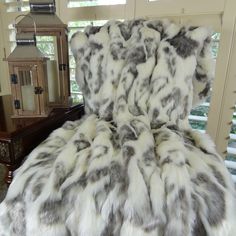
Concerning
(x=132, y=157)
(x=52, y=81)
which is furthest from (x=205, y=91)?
(x=52, y=81)

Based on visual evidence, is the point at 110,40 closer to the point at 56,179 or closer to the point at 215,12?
the point at 215,12

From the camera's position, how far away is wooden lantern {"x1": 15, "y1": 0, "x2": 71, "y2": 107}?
0.96 metres

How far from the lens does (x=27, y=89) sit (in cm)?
90

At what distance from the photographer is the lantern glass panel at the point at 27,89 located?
0.88 m

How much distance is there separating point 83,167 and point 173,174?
0.85ft

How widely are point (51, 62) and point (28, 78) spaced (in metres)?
0.16

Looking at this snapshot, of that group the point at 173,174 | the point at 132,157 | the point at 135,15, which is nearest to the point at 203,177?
the point at 173,174

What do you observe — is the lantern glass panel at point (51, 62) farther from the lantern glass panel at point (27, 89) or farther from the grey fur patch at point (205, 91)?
the grey fur patch at point (205, 91)

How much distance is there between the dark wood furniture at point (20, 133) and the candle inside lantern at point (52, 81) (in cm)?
7

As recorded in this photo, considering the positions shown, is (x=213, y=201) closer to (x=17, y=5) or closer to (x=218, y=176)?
(x=218, y=176)

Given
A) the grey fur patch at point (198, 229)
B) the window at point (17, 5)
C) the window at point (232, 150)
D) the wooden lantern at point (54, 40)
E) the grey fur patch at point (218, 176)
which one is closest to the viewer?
the grey fur patch at point (198, 229)

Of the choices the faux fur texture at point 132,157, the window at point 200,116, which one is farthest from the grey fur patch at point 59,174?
the window at point 200,116

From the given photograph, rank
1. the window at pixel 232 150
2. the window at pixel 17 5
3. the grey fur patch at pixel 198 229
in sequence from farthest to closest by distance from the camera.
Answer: the window at pixel 17 5 → the window at pixel 232 150 → the grey fur patch at pixel 198 229

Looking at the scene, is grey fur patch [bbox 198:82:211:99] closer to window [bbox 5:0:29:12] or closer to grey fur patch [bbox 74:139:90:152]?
grey fur patch [bbox 74:139:90:152]
